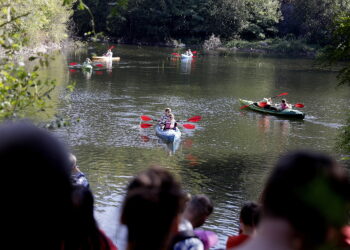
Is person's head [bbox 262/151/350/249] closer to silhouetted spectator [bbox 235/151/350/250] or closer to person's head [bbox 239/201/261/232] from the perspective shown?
silhouetted spectator [bbox 235/151/350/250]

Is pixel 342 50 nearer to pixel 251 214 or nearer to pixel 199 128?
pixel 199 128

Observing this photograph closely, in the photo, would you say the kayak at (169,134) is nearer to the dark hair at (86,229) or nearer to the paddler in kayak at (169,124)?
the paddler in kayak at (169,124)

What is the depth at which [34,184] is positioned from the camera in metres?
1.19

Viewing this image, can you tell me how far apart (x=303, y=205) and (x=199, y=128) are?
17152mm

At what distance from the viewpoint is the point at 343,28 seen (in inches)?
441

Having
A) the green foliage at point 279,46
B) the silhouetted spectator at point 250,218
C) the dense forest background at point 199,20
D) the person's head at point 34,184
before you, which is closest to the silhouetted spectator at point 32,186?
the person's head at point 34,184

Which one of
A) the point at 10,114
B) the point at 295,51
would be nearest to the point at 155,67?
the point at 295,51

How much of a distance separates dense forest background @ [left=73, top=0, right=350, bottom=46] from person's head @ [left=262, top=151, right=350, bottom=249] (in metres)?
57.2

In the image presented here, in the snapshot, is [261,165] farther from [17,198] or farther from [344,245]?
[17,198]

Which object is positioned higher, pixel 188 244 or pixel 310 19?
pixel 310 19

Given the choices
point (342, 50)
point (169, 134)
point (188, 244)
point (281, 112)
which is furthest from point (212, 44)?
point (188, 244)

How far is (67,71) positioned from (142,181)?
30.7 meters

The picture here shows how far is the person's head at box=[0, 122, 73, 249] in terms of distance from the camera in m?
1.12

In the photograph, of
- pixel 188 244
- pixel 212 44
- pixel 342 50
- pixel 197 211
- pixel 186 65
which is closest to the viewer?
pixel 188 244
